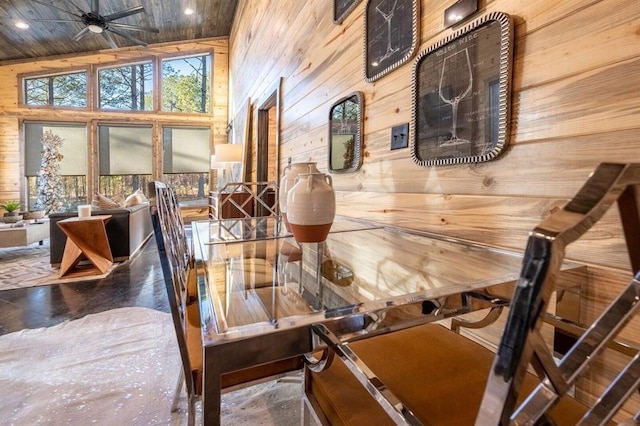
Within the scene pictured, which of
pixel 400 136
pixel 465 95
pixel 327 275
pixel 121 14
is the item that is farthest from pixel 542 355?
pixel 121 14

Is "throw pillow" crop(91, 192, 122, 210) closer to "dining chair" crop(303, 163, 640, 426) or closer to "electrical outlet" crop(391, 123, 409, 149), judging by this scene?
"electrical outlet" crop(391, 123, 409, 149)

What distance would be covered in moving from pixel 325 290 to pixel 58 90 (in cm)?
871

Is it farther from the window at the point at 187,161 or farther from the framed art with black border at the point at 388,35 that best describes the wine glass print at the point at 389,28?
the window at the point at 187,161

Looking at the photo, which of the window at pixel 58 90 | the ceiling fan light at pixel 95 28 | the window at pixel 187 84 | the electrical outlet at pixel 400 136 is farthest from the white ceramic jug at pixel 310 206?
the window at pixel 58 90

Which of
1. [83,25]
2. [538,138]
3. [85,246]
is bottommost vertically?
[85,246]

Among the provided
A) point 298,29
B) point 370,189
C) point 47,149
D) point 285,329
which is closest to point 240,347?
point 285,329

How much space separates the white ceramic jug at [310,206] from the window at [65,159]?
750 centimetres

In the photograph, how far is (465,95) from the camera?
1.15m

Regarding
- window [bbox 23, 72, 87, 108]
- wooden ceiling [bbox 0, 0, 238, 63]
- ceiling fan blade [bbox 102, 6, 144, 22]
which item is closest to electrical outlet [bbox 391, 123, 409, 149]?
ceiling fan blade [bbox 102, 6, 144, 22]

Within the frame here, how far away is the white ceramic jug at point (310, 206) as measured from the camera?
36.6 inches

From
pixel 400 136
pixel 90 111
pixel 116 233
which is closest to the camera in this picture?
pixel 400 136

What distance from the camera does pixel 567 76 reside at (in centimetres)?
87

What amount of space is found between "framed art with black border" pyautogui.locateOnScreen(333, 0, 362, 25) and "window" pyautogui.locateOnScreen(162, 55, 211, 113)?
6.50 meters

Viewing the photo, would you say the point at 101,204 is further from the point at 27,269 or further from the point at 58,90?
the point at 58,90
